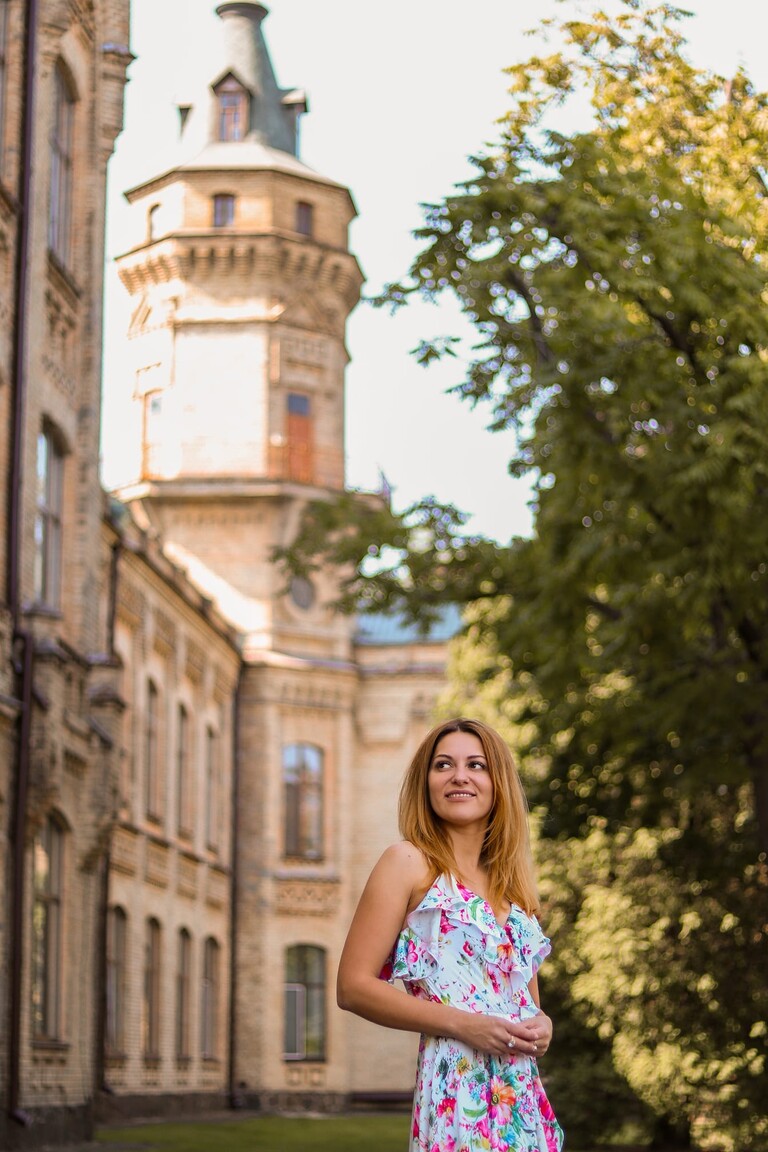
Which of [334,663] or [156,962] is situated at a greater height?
[334,663]

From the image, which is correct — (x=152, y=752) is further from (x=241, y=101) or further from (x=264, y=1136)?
(x=241, y=101)

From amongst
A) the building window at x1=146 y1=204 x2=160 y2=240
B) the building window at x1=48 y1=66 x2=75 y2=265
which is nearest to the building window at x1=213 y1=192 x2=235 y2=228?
the building window at x1=146 y1=204 x2=160 y2=240

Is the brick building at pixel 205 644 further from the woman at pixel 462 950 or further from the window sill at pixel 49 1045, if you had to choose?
the woman at pixel 462 950

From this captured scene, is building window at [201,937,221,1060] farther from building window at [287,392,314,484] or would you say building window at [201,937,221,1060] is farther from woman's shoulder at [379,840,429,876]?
woman's shoulder at [379,840,429,876]

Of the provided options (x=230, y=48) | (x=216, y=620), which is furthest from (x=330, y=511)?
(x=230, y=48)

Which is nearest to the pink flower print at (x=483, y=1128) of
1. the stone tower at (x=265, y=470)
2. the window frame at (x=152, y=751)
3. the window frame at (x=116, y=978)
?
the window frame at (x=116, y=978)

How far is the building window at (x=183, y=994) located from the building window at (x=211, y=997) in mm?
1869

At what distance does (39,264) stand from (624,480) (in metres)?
7.54

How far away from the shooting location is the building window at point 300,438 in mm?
45062

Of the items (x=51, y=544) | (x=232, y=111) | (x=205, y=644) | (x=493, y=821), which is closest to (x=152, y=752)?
(x=205, y=644)

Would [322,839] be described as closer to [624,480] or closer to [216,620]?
[216,620]

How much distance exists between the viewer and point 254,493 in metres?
43.8

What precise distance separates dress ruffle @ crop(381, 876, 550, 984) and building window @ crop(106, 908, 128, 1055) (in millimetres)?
26885

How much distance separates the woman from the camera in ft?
13.4
